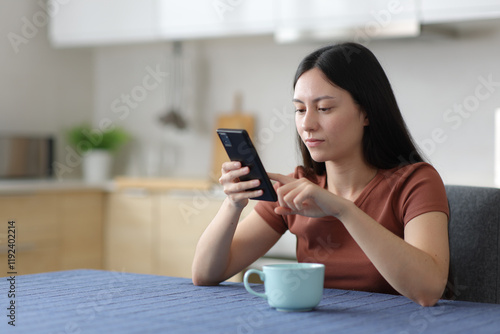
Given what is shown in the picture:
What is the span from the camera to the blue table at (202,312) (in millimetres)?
1032

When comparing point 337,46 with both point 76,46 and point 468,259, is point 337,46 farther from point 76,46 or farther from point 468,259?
point 76,46

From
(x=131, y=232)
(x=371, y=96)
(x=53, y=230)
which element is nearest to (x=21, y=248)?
(x=53, y=230)

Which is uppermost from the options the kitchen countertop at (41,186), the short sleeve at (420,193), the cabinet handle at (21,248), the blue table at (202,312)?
the short sleeve at (420,193)

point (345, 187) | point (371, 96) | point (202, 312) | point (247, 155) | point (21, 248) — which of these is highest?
point (371, 96)

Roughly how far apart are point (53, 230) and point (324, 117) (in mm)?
2168

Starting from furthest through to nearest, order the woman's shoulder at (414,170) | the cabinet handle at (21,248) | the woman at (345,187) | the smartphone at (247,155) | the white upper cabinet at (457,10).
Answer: the cabinet handle at (21,248) < the white upper cabinet at (457,10) < the woman's shoulder at (414,170) < the woman at (345,187) < the smartphone at (247,155)

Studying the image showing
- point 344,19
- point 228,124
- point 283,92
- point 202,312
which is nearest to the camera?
point 202,312

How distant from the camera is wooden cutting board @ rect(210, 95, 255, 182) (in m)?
3.51

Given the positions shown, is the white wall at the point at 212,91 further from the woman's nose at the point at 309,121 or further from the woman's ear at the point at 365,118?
the woman's nose at the point at 309,121

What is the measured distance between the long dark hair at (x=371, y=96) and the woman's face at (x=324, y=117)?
23 millimetres

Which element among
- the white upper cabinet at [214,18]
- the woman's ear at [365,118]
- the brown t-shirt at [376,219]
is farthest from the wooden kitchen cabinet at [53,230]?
the woman's ear at [365,118]

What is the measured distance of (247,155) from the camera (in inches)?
51.1

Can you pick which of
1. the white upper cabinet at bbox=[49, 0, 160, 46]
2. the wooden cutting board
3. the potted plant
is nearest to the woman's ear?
the wooden cutting board

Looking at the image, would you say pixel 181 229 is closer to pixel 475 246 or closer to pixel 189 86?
pixel 189 86
